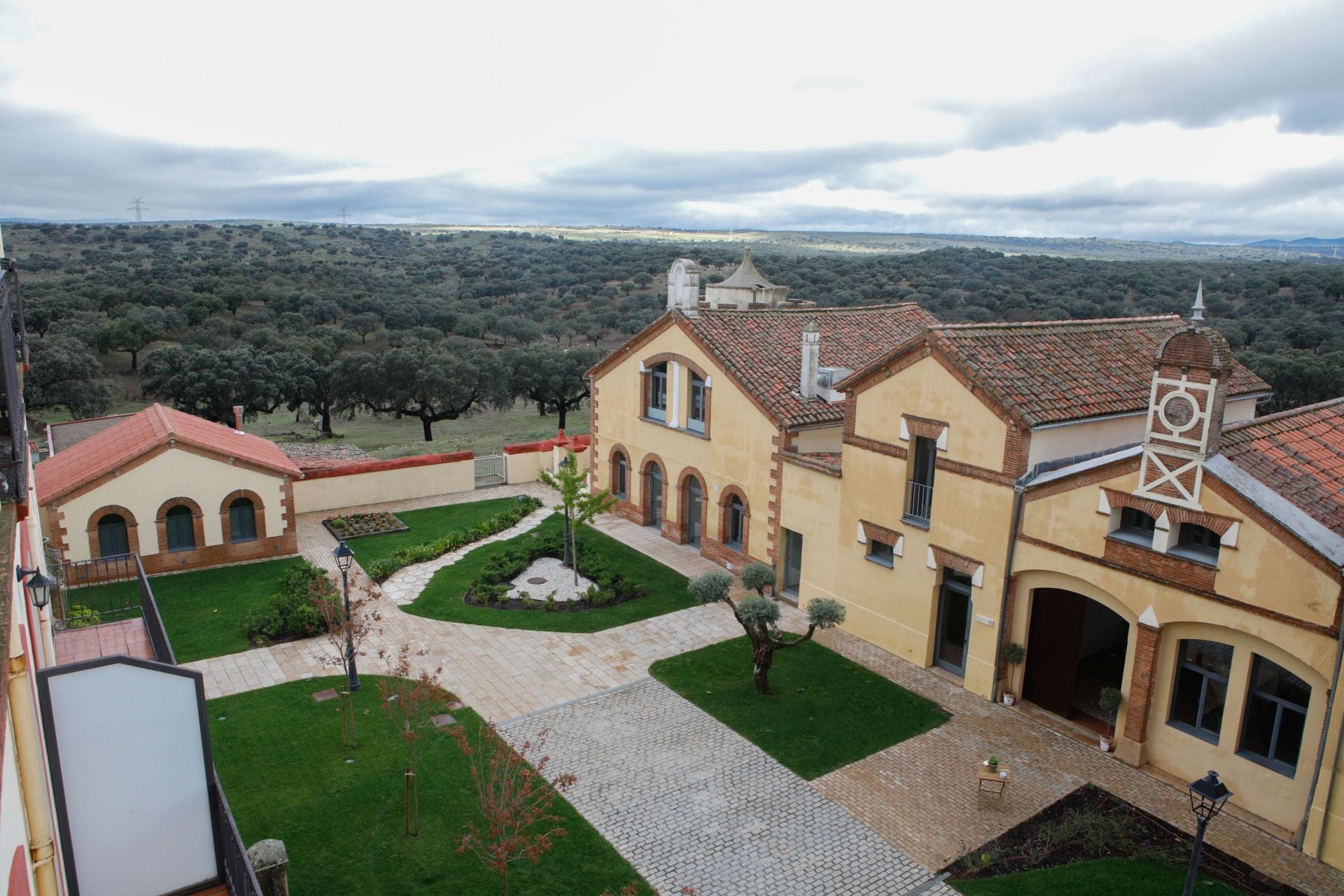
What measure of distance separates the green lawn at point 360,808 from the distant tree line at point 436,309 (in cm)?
2697

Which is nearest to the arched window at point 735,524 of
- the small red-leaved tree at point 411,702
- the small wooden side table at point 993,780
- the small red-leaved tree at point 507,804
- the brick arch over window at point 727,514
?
the brick arch over window at point 727,514

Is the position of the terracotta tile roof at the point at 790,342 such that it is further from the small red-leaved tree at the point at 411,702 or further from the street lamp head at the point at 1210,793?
the street lamp head at the point at 1210,793

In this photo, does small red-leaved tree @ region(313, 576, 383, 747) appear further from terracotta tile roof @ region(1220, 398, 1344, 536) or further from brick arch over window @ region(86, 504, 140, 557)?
terracotta tile roof @ region(1220, 398, 1344, 536)

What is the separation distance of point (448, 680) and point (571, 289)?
66.9 m

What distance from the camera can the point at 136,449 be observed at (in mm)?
22016

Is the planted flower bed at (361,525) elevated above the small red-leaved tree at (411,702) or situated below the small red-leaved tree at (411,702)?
below

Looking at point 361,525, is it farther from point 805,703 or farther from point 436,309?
point 436,309

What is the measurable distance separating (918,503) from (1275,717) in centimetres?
690

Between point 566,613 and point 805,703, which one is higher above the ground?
point 805,703

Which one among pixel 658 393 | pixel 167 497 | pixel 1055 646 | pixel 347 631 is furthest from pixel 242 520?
pixel 1055 646

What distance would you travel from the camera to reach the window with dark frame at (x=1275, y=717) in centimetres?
1291

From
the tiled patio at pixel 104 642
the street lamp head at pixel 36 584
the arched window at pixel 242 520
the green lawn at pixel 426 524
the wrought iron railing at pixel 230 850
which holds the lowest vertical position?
the green lawn at pixel 426 524

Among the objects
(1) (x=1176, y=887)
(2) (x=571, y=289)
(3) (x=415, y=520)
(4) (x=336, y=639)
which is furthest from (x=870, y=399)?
(2) (x=571, y=289)

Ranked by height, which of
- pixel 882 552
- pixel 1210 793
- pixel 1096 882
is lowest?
pixel 1096 882
